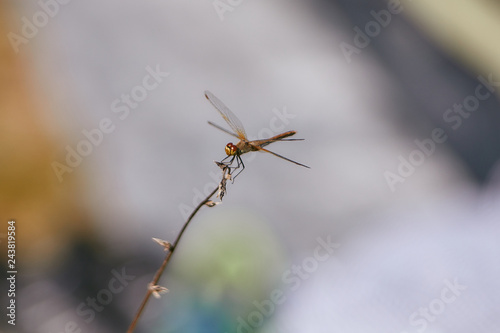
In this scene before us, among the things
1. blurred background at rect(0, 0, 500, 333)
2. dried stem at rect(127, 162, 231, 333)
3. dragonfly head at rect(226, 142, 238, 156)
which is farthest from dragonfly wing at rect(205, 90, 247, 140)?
blurred background at rect(0, 0, 500, 333)

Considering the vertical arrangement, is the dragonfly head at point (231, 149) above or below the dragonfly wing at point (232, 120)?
below

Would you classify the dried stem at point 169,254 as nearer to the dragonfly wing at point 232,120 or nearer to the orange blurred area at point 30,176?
the dragonfly wing at point 232,120

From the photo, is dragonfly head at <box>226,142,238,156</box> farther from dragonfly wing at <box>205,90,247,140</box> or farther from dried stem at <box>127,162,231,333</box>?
dried stem at <box>127,162,231,333</box>

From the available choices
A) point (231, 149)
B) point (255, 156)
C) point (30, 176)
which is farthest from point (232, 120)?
point (30, 176)

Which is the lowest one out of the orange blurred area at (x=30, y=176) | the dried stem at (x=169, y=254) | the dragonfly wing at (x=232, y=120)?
the orange blurred area at (x=30, y=176)

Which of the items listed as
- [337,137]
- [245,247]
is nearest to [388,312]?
[245,247]

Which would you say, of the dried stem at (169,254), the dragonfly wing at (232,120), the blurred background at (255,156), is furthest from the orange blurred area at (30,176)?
the dried stem at (169,254)

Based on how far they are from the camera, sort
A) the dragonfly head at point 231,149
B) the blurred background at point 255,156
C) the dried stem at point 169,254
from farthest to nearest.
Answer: the blurred background at point 255,156, the dragonfly head at point 231,149, the dried stem at point 169,254

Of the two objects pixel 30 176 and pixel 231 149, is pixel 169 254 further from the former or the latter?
pixel 30 176

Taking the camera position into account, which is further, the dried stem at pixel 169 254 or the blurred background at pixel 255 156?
the blurred background at pixel 255 156
